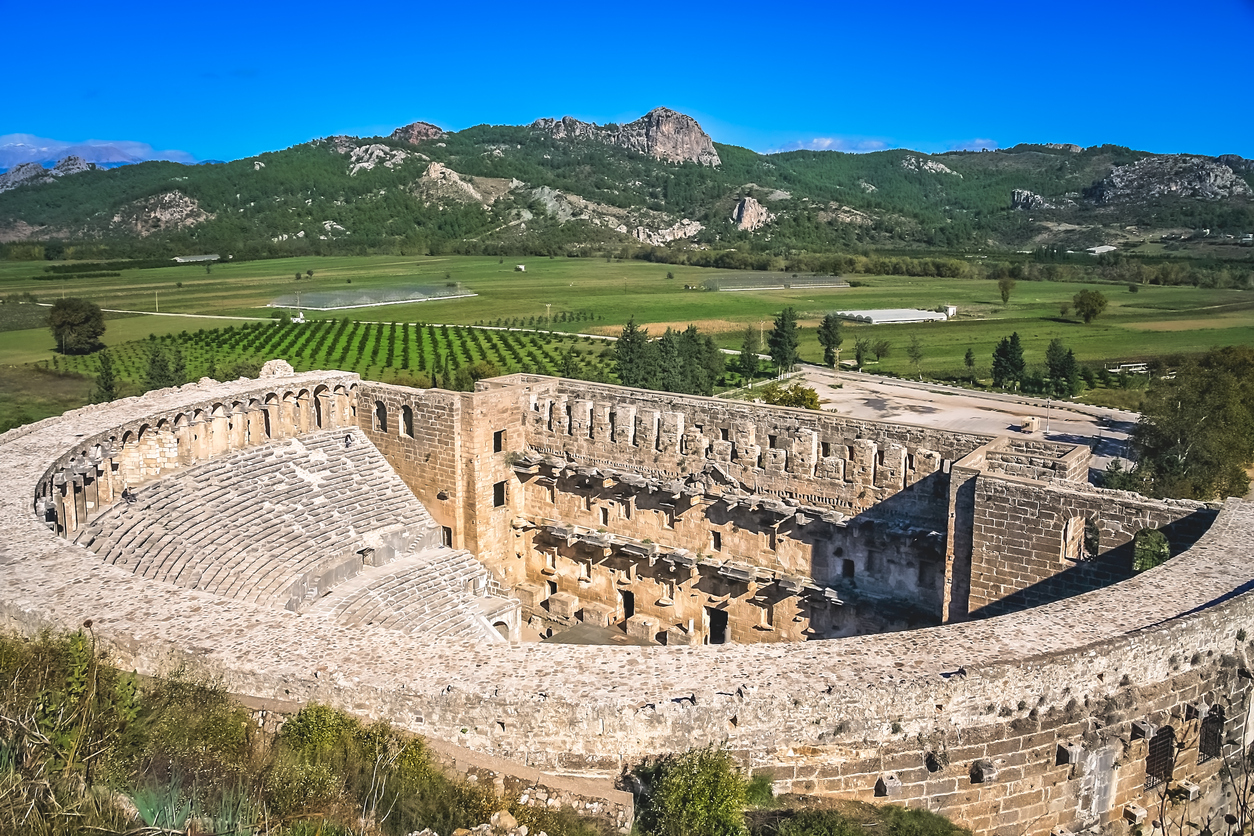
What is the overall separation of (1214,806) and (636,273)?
10753cm

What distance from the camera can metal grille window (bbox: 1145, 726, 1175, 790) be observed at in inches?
430

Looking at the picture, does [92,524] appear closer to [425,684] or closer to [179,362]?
[425,684]

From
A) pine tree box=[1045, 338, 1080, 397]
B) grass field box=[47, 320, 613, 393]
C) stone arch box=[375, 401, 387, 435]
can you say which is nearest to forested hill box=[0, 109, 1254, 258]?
grass field box=[47, 320, 613, 393]

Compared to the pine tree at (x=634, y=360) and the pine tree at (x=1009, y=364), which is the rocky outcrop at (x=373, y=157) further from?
the pine tree at (x=1009, y=364)

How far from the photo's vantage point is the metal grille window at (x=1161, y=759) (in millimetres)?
10914

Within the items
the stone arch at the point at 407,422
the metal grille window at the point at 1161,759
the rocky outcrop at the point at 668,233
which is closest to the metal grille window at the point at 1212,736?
the metal grille window at the point at 1161,759

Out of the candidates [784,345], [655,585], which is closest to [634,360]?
[784,345]

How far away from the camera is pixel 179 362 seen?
49.5 meters

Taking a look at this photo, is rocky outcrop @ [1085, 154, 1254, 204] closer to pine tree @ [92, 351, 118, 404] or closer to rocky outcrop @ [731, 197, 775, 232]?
rocky outcrop @ [731, 197, 775, 232]

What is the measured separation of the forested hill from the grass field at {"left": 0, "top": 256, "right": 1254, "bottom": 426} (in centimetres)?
1168

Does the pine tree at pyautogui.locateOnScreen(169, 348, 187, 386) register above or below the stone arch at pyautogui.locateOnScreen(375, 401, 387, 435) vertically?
below

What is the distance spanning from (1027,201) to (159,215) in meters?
142

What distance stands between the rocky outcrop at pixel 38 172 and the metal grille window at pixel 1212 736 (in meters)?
119

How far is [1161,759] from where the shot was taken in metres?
11.0
